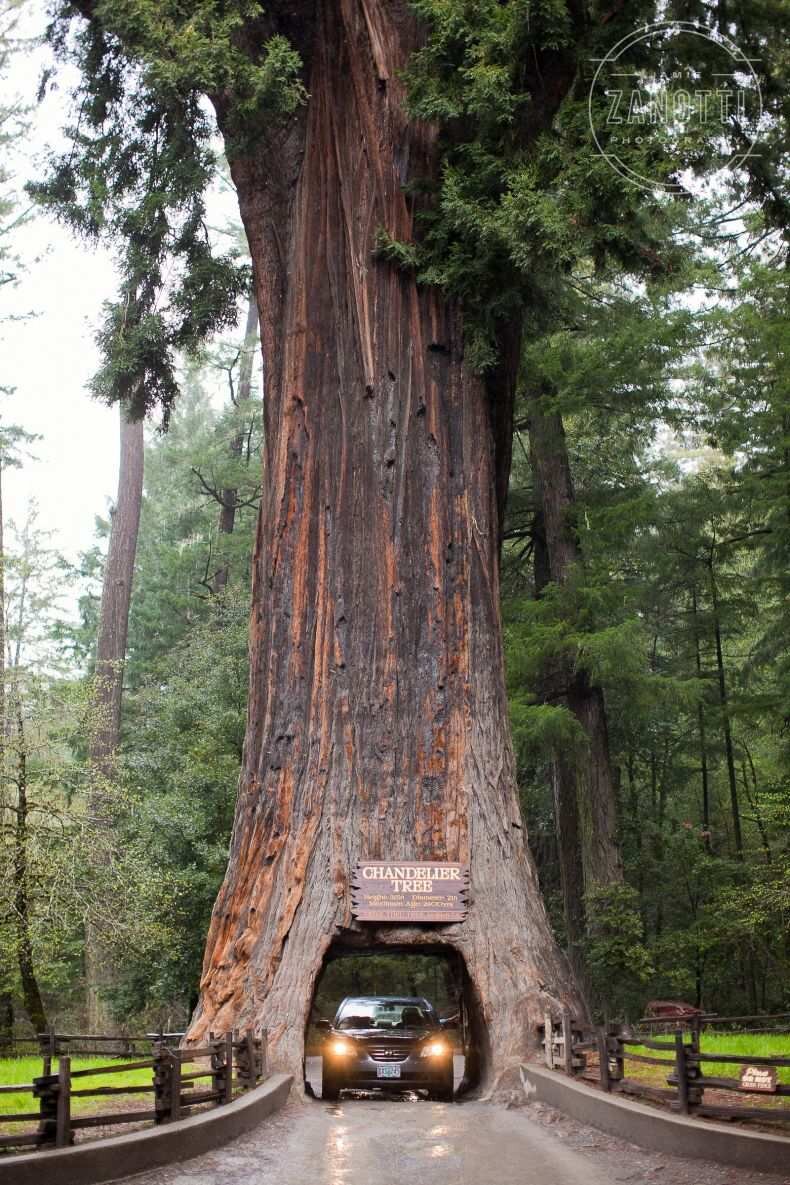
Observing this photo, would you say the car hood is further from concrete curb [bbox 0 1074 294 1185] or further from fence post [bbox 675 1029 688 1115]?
fence post [bbox 675 1029 688 1115]

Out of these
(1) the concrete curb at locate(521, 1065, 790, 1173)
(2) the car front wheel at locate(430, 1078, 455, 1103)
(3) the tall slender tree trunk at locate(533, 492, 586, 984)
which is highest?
(3) the tall slender tree trunk at locate(533, 492, 586, 984)

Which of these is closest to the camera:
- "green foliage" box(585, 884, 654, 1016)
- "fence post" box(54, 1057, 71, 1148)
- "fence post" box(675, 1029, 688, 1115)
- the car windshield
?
"fence post" box(54, 1057, 71, 1148)

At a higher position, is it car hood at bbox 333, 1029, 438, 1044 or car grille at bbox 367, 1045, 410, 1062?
car hood at bbox 333, 1029, 438, 1044

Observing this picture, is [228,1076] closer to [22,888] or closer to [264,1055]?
[264,1055]

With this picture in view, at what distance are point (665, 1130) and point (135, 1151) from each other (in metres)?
3.33

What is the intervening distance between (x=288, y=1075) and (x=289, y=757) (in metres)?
3.16

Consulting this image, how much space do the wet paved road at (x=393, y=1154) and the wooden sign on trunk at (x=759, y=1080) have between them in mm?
1007

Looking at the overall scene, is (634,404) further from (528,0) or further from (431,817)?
(431,817)

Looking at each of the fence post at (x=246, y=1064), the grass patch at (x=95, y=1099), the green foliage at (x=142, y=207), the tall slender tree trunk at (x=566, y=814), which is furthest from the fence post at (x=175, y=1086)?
the tall slender tree trunk at (x=566, y=814)

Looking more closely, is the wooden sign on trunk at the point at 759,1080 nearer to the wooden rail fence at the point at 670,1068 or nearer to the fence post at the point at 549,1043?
the wooden rail fence at the point at 670,1068

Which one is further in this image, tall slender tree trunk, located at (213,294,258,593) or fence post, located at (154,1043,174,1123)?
tall slender tree trunk, located at (213,294,258,593)

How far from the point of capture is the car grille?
12.4m

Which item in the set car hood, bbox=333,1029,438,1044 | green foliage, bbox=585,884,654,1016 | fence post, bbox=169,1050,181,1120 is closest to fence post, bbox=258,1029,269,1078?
car hood, bbox=333,1029,438,1044

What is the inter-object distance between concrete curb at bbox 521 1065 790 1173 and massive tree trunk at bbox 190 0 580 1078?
1.47 metres
